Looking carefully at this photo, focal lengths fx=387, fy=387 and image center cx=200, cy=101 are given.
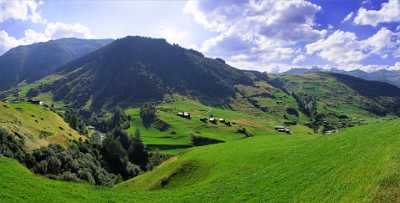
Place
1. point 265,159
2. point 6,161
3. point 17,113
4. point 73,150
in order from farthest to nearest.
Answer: point 17,113 → point 73,150 → point 265,159 → point 6,161

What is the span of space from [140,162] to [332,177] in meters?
145

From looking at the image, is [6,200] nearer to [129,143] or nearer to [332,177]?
[332,177]

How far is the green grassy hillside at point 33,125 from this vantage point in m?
128

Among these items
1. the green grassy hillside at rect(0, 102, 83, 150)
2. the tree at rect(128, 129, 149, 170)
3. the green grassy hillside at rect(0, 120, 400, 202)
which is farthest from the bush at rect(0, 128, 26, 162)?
the tree at rect(128, 129, 149, 170)

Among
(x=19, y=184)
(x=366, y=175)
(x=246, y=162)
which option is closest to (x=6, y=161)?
(x=19, y=184)

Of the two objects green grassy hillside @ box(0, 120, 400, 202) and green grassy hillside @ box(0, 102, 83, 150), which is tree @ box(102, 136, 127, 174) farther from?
green grassy hillside @ box(0, 120, 400, 202)

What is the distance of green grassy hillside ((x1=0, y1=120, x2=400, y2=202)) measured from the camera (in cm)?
3511

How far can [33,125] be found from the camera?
486 ft

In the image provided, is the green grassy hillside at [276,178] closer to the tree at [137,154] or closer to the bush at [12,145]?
the bush at [12,145]

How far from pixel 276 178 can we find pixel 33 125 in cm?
12631

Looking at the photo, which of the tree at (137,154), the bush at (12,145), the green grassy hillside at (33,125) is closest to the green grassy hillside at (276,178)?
the bush at (12,145)

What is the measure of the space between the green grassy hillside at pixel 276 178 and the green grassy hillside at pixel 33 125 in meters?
80.9

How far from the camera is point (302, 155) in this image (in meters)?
50.8

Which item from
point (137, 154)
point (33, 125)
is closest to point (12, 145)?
point (33, 125)
